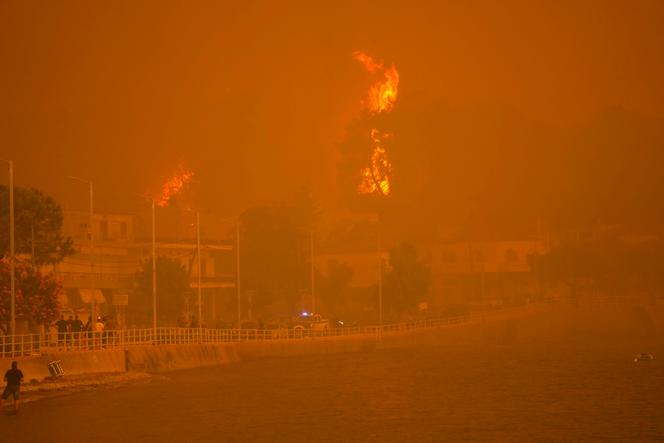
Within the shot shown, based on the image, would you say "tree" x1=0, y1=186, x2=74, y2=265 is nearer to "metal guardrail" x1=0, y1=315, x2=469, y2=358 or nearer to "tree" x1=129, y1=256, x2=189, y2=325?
"metal guardrail" x1=0, y1=315, x2=469, y2=358

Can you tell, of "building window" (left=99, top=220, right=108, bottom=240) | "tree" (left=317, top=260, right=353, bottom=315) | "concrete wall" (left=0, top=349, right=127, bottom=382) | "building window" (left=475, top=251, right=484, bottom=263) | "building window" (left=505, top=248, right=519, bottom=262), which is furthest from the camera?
"building window" (left=505, top=248, right=519, bottom=262)

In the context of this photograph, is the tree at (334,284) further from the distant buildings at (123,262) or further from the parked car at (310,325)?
the parked car at (310,325)

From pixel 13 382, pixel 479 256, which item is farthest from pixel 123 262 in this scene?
pixel 13 382

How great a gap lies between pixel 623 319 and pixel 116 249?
5016cm

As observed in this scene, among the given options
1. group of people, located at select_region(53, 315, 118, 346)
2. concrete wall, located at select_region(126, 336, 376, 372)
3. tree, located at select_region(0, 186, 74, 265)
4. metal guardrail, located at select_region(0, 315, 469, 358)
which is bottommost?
concrete wall, located at select_region(126, 336, 376, 372)

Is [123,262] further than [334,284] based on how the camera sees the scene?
No

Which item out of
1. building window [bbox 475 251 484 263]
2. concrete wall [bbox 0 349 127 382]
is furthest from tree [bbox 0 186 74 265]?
building window [bbox 475 251 484 263]

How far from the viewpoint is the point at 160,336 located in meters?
67.3

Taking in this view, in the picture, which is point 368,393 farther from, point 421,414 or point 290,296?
point 290,296

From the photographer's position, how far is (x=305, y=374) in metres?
67.2

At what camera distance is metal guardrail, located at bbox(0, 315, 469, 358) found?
53.6 meters

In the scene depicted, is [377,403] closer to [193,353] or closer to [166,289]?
[193,353]

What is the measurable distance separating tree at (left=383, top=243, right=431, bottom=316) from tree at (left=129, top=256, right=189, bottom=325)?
2573cm

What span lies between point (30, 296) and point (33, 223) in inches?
246
